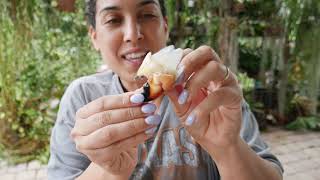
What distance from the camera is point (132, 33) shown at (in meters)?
1.02

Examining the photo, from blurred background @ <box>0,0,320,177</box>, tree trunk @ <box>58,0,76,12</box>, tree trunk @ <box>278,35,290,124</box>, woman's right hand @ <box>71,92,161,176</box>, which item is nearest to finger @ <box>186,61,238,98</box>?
woman's right hand @ <box>71,92,161,176</box>

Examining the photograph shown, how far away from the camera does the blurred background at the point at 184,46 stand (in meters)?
2.55

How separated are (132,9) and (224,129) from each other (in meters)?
0.45

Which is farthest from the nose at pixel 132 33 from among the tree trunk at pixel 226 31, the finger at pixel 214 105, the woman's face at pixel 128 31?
the tree trunk at pixel 226 31

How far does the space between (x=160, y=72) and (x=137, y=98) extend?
0.30 ft

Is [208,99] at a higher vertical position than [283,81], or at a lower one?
higher

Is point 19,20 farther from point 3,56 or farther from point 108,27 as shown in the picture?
point 108,27

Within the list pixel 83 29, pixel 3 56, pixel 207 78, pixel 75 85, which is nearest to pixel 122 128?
pixel 207 78

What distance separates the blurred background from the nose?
151cm

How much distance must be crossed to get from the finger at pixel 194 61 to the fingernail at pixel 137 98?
0.35 ft

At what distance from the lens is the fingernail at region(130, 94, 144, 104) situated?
0.72 metres

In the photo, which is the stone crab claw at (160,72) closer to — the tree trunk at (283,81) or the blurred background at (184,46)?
the blurred background at (184,46)

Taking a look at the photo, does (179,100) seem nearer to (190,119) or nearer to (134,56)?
(190,119)

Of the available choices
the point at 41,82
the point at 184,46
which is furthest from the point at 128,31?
the point at 41,82
